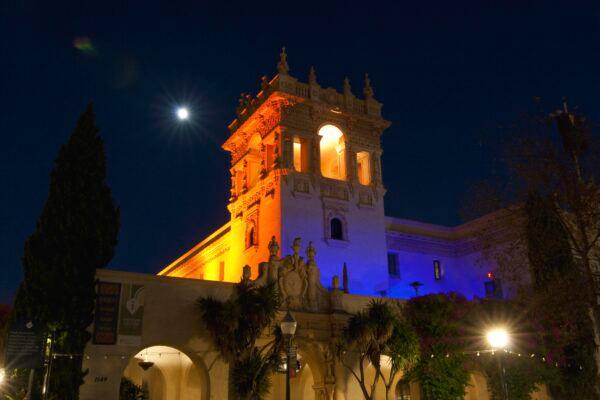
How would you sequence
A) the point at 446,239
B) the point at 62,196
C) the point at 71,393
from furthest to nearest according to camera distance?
the point at 446,239, the point at 62,196, the point at 71,393

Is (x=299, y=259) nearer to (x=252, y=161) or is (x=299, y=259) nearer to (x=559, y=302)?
(x=559, y=302)

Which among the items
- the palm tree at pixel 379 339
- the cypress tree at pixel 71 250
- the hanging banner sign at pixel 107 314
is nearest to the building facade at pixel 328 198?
the palm tree at pixel 379 339

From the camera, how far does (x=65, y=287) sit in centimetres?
2045

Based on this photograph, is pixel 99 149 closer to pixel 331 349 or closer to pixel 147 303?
pixel 147 303

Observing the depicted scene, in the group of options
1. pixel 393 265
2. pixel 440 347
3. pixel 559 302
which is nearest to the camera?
pixel 559 302

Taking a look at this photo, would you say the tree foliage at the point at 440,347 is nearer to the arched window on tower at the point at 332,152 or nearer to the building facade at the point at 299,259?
the building facade at the point at 299,259

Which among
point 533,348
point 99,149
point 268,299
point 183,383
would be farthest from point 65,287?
point 533,348

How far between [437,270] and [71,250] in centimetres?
2871

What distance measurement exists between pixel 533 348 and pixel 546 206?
9218mm

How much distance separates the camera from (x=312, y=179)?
37.2 metres

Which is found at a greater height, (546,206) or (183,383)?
(546,206)

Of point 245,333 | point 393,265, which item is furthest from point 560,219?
point 393,265

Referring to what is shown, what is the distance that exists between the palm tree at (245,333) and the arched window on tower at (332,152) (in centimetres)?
1758

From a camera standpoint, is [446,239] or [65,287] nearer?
[65,287]
